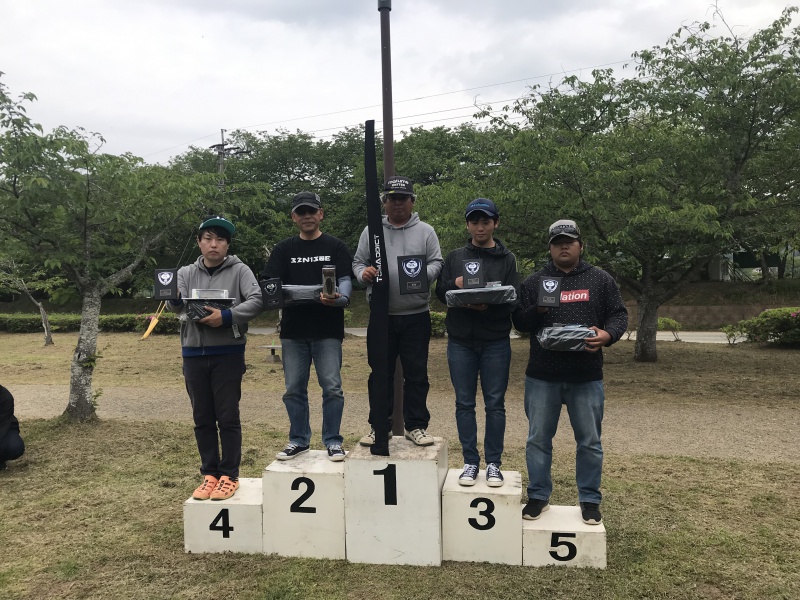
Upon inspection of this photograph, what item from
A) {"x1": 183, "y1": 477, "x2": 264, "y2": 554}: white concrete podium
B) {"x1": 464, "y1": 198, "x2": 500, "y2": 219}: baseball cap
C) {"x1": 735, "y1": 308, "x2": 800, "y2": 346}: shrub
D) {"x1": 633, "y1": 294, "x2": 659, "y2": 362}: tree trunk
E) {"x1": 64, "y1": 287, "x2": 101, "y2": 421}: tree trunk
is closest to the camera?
{"x1": 464, "y1": 198, "x2": 500, "y2": 219}: baseball cap

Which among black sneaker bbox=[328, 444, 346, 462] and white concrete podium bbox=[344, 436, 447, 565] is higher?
black sneaker bbox=[328, 444, 346, 462]

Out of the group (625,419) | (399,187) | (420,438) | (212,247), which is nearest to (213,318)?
(212,247)

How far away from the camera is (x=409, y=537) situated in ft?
12.6

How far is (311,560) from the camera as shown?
3.93 meters

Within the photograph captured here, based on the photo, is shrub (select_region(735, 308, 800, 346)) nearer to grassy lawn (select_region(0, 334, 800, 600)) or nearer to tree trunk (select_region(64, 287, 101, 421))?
grassy lawn (select_region(0, 334, 800, 600))

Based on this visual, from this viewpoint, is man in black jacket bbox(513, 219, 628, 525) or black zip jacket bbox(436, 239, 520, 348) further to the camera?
black zip jacket bbox(436, 239, 520, 348)

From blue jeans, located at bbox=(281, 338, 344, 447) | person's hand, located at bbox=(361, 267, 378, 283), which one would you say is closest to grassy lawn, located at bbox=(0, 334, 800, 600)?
blue jeans, located at bbox=(281, 338, 344, 447)

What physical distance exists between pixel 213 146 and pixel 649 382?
26.1m

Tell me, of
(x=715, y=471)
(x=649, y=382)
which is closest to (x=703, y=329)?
(x=649, y=382)

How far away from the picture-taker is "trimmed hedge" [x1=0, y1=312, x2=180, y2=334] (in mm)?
23906

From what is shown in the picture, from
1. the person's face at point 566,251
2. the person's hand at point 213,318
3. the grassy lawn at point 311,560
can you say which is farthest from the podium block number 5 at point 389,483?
the person's face at point 566,251

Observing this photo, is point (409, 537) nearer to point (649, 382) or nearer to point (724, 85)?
point (649, 382)

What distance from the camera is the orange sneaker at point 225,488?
410 cm

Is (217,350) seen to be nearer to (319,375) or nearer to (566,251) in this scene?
(319,375)
